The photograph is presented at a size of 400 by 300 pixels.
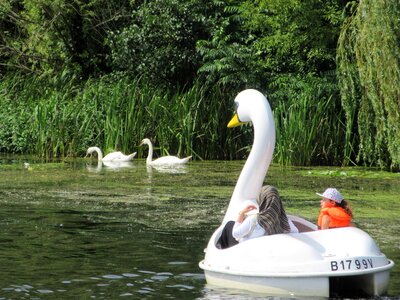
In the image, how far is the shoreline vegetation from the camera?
2052cm

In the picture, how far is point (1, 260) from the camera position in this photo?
1048 cm

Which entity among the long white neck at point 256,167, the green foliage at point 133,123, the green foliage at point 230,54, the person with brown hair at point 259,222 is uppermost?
the green foliage at point 230,54

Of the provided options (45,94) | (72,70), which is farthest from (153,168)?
(72,70)

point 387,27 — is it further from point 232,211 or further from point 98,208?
point 232,211

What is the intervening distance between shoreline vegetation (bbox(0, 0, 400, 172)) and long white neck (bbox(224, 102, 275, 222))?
31.7ft

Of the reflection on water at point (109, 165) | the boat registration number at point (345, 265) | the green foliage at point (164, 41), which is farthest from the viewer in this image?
the green foliage at point (164, 41)

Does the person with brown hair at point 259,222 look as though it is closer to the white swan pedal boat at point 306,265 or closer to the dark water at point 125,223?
the white swan pedal boat at point 306,265

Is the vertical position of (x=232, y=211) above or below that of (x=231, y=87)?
below

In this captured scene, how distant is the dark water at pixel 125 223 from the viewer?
30.8 ft

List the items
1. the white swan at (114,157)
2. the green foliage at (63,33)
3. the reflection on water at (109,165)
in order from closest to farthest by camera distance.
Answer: the reflection on water at (109,165) < the white swan at (114,157) < the green foliage at (63,33)

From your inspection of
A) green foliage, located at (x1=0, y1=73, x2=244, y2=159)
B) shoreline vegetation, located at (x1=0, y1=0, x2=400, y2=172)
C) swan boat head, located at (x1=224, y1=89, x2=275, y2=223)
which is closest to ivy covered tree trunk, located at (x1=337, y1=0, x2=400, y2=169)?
shoreline vegetation, located at (x1=0, y1=0, x2=400, y2=172)

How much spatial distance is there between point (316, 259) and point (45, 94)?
2089 cm

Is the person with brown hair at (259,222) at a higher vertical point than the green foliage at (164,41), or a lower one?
lower

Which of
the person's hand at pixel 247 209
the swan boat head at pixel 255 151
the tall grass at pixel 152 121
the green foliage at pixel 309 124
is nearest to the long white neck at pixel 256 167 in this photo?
the swan boat head at pixel 255 151
